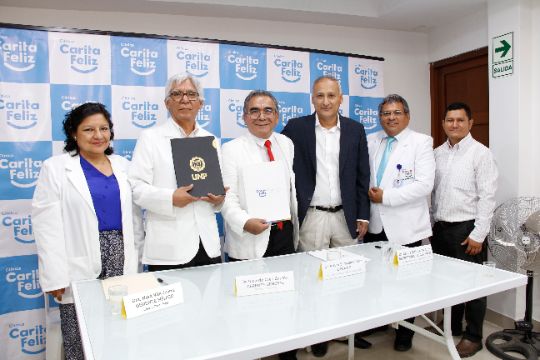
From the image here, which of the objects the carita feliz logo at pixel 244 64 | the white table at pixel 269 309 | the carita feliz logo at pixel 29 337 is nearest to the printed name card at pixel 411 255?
the white table at pixel 269 309

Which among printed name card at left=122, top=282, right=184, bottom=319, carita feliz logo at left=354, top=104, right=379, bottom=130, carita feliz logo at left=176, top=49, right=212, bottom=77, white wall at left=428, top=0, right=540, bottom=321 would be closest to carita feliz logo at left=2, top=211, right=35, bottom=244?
carita feliz logo at left=176, top=49, right=212, bottom=77

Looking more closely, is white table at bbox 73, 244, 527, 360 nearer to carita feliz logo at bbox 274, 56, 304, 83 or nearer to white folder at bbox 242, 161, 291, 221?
white folder at bbox 242, 161, 291, 221

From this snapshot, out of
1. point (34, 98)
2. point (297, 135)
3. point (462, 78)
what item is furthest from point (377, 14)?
point (34, 98)

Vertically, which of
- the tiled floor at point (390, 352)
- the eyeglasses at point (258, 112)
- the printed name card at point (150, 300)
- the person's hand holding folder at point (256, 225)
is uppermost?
the eyeglasses at point (258, 112)

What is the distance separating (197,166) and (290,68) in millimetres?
1779

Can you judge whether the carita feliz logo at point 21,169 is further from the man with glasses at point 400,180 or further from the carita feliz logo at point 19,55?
the man with glasses at point 400,180

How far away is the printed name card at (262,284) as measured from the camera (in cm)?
154

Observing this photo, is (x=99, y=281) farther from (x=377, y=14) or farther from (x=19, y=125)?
(x=377, y=14)

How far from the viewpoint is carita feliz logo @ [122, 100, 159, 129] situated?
2975 mm

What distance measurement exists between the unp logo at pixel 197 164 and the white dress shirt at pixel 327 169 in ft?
2.74

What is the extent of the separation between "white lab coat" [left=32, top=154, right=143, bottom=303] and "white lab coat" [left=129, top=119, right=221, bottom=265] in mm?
238

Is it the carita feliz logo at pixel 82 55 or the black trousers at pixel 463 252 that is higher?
the carita feliz logo at pixel 82 55

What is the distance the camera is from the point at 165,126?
215 centimetres

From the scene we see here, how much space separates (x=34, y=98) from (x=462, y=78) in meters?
3.76
